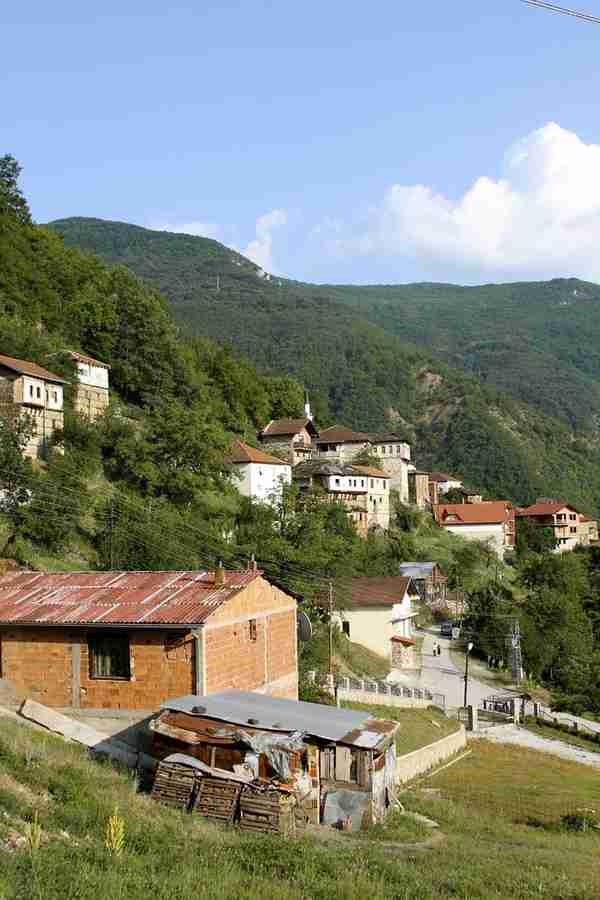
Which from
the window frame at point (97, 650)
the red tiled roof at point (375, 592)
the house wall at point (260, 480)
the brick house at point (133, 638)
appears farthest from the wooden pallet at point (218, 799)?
the house wall at point (260, 480)

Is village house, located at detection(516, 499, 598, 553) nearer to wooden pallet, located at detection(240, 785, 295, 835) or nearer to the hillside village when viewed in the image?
the hillside village

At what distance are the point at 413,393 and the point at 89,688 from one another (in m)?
171

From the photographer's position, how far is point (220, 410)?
85.4 metres

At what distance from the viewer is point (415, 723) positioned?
35500mm

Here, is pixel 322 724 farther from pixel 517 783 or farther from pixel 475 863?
pixel 517 783

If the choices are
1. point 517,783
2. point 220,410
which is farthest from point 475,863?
point 220,410

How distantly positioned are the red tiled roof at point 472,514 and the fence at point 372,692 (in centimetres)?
6552

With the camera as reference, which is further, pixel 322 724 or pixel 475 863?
pixel 322 724

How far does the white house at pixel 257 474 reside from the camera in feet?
235

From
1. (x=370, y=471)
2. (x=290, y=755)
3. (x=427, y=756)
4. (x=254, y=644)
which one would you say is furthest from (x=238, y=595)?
(x=370, y=471)

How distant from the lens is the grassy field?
1090 cm

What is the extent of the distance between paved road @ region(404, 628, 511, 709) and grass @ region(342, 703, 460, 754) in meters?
6.40

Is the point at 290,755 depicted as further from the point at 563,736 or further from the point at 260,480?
the point at 260,480

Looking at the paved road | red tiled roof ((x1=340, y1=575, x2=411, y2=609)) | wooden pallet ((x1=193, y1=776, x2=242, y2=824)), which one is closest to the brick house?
A: wooden pallet ((x1=193, y1=776, x2=242, y2=824))
